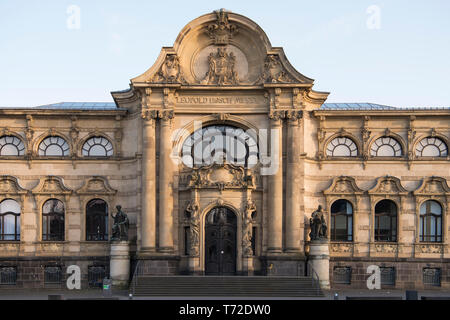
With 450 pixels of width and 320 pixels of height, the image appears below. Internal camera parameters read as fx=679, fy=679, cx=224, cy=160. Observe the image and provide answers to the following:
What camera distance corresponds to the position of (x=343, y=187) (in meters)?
41.6

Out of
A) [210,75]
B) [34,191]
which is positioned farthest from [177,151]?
[34,191]

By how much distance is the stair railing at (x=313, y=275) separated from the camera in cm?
3666

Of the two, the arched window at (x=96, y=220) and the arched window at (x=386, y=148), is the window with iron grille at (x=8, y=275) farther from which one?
the arched window at (x=386, y=148)

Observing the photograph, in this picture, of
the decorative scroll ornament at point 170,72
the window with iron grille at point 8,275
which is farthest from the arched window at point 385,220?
the window with iron grille at point 8,275

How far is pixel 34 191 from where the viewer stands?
4094 cm

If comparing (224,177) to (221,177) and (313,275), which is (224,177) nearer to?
(221,177)

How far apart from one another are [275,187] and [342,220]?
5185 millimetres

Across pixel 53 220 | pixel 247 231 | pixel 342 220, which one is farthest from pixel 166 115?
pixel 342 220

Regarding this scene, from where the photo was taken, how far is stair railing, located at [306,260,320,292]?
36.7m

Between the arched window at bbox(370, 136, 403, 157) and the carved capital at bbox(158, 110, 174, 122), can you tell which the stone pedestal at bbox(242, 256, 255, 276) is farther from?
the arched window at bbox(370, 136, 403, 157)

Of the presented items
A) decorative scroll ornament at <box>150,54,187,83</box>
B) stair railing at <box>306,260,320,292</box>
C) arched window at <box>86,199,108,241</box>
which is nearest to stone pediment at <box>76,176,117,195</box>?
arched window at <box>86,199,108,241</box>

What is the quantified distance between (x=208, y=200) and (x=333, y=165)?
8.23 meters

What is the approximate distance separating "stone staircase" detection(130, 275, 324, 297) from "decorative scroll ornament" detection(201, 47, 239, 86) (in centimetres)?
1162
